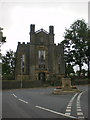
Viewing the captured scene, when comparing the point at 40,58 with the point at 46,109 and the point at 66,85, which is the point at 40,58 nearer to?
the point at 66,85

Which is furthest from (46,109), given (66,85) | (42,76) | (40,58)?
(40,58)

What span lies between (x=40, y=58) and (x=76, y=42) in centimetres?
1198

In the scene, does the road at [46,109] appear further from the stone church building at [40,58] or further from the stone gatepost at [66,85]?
the stone church building at [40,58]

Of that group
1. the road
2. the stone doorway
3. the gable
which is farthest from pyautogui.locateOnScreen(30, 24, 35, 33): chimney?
the road

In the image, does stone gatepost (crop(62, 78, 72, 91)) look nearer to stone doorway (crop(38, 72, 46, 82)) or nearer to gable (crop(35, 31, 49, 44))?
stone doorway (crop(38, 72, 46, 82))

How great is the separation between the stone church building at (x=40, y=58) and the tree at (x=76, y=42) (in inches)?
100

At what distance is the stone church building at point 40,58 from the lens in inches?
3142

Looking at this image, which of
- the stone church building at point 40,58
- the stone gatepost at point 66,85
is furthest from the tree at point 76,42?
the stone gatepost at point 66,85

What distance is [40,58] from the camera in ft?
266

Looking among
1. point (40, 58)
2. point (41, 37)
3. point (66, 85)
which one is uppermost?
point (41, 37)

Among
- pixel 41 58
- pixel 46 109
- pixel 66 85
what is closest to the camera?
pixel 46 109

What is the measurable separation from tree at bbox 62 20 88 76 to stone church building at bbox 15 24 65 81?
254 cm

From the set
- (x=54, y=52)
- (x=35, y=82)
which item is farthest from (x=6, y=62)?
(x=35, y=82)

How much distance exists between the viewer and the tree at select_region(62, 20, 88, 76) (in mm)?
80500
